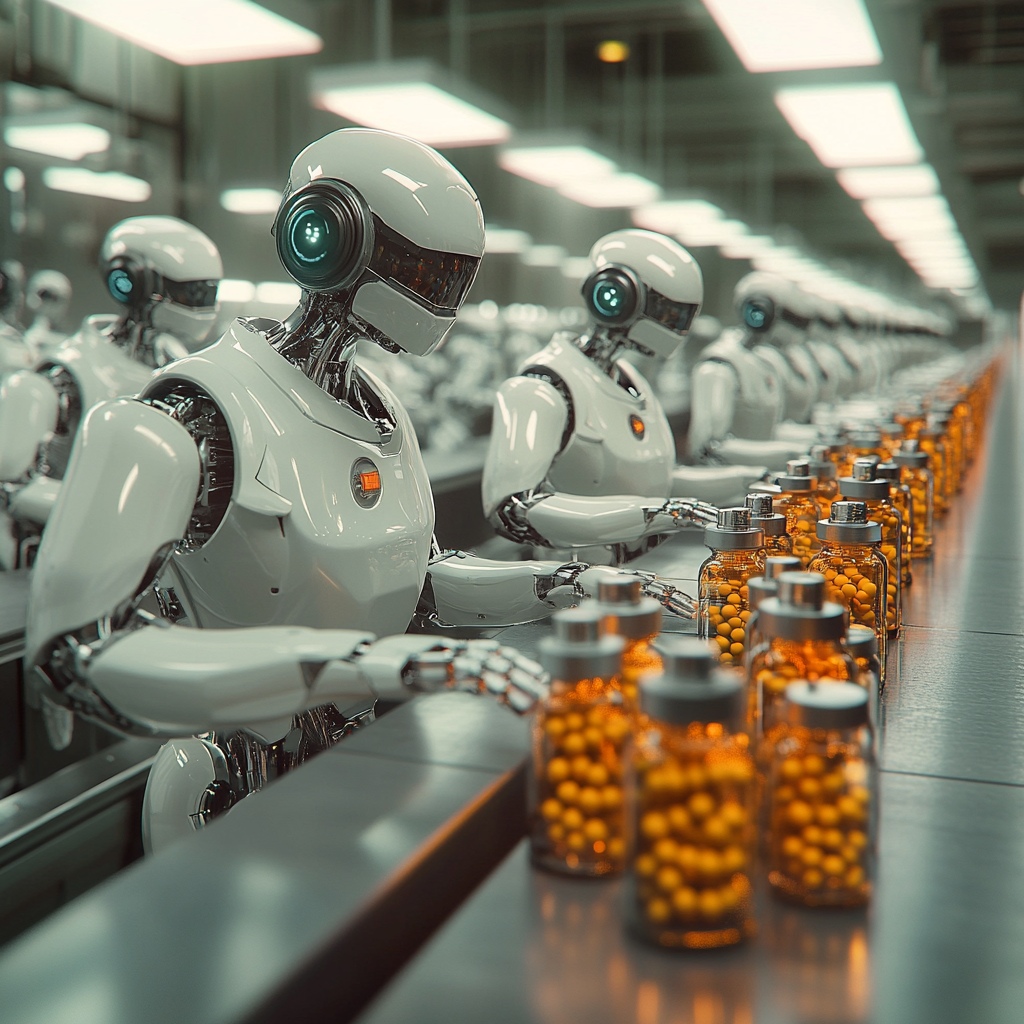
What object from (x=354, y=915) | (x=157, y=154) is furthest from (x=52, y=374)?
(x=157, y=154)

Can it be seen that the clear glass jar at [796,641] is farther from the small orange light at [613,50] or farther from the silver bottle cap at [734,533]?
the small orange light at [613,50]

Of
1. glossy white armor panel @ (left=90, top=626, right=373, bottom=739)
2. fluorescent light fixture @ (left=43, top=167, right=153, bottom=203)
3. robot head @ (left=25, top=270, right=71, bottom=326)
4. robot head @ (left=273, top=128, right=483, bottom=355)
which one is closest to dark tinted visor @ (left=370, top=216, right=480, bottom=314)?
robot head @ (left=273, top=128, right=483, bottom=355)

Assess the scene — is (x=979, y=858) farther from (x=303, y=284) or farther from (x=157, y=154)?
(x=157, y=154)

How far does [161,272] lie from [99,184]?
21.6 ft

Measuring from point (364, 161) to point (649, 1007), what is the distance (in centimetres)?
103

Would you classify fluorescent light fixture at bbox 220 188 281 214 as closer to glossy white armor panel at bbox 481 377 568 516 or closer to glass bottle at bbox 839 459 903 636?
glossy white armor panel at bbox 481 377 568 516

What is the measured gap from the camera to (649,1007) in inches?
23.3

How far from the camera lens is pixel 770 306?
4.23 metres

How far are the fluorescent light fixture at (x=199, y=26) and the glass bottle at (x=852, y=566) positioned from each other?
2453 millimetres

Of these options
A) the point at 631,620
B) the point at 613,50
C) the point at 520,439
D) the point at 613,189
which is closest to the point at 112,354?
the point at 520,439

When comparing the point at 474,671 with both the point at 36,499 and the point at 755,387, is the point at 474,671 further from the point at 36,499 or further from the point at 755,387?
the point at 755,387

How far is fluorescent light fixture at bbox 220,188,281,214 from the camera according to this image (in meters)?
8.20

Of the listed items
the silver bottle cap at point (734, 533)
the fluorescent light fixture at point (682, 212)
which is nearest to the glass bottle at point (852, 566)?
the silver bottle cap at point (734, 533)

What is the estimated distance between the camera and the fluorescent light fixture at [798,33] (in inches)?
109
